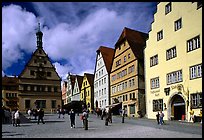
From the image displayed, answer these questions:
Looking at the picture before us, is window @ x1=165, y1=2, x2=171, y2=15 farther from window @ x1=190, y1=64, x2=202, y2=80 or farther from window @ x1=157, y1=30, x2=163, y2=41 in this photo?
window @ x1=190, y1=64, x2=202, y2=80

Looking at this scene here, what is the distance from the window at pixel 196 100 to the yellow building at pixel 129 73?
15.0 metres

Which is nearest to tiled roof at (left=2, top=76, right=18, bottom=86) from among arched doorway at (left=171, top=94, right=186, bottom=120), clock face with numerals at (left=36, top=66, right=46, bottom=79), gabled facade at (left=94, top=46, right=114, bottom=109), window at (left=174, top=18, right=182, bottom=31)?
clock face with numerals at (left=36, top=66, right=46, bottom=79)

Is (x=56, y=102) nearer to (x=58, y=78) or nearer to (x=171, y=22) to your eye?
(x=58, y=78)

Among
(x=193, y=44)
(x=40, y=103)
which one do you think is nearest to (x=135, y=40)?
(x=193, y=44)

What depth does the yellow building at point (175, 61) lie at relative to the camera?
100 ft

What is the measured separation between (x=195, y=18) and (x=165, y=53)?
6849 millimetres

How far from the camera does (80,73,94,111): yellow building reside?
74019 millimetres


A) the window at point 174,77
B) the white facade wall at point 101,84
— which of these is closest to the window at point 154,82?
the window at point 174,77

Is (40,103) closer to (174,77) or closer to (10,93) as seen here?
(10,93)

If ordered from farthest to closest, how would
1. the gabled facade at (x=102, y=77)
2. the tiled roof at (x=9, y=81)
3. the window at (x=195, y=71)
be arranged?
1. the tiled roof at (x=9, y=81)
2. the gabled facade at (x=102, y=77)
3. the window at (x=195, y=71)

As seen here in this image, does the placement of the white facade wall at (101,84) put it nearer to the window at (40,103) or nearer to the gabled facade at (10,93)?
the window at (40,103)

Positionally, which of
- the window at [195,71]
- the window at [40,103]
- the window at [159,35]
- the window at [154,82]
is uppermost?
the window at [159,35]

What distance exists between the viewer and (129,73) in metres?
49.3

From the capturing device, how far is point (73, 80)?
311ft
